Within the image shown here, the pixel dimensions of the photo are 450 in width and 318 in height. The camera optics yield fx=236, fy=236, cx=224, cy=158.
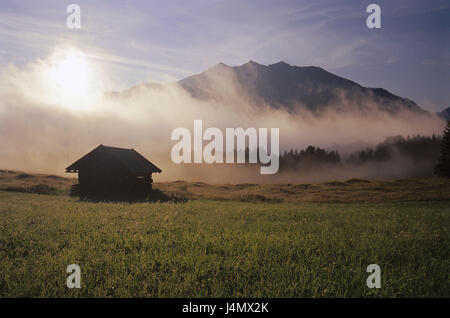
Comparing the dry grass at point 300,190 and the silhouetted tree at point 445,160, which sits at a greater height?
the silhouetted tree at point 445,160

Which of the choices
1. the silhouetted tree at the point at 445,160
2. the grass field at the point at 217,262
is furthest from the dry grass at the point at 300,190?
the grass field at the point at 217,262

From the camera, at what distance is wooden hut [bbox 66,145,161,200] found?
29.9 metres

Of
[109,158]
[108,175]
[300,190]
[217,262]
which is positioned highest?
[109,158]

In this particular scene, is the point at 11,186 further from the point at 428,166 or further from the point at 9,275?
the point at 428,166

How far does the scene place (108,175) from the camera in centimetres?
3062

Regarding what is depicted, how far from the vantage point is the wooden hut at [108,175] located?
2992cm

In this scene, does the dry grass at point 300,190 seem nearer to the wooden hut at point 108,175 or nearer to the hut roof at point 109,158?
the wooden hut at point 108,175

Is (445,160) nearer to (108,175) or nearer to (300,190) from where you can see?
(300,190)

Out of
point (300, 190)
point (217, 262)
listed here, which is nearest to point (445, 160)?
point (300, 190)

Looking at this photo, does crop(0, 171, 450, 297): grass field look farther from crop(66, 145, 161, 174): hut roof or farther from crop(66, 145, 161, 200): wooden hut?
crop(66, 145, 161, 174): hut roof

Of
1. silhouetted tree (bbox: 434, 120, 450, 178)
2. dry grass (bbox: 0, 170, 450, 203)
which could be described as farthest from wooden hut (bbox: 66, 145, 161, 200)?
silhouetted tree (bbox: 434, 120, 450, 178)

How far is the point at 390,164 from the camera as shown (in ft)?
380
